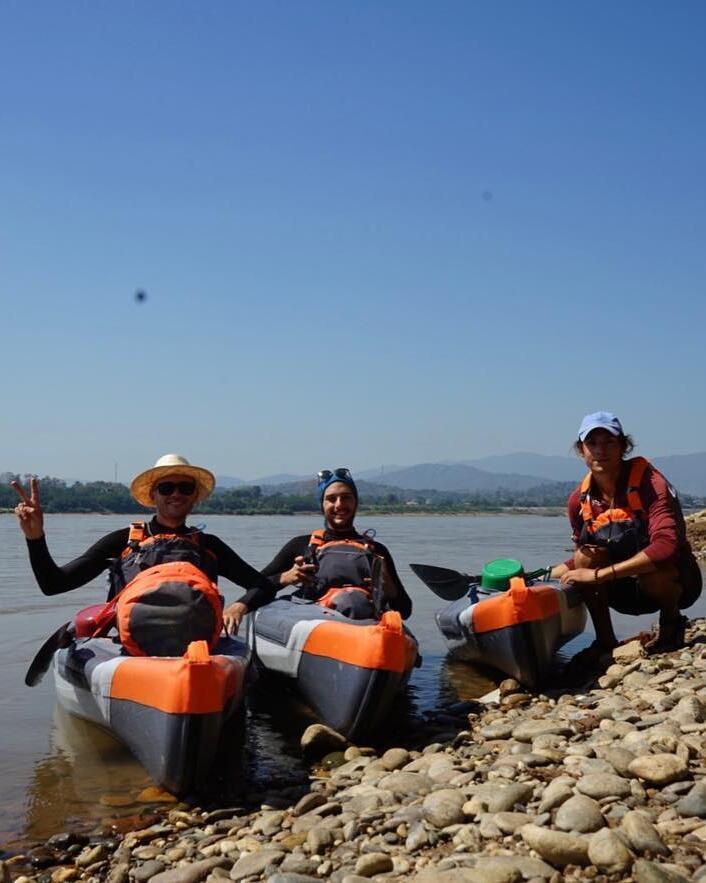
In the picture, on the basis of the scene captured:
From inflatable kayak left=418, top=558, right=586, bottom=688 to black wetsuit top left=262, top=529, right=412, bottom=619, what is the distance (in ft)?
2.00

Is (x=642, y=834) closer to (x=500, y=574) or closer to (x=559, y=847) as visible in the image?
(x=559, y=847)

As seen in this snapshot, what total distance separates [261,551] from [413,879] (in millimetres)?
24477

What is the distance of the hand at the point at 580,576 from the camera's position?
22.0ft

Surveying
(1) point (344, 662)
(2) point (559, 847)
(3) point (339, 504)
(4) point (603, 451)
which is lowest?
(2) point (559, 847)

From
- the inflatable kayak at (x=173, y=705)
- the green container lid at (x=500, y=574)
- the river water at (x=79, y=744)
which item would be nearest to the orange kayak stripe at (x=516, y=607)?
the green container lid at (x=500, y=574)

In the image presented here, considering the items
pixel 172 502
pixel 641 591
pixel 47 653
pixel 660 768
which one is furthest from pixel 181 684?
pixel 641 591

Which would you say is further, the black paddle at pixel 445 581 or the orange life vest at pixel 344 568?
the black paddle at pixel 445 581

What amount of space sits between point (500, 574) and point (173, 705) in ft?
12.1

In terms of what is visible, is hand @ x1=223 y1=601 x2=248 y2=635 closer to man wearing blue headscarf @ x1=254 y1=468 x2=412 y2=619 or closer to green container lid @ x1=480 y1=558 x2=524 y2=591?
man wearing blue headscarf @ x1=254 y1=468 x2=412 y2=619

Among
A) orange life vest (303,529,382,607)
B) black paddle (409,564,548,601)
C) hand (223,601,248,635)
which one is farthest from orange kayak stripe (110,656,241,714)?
black paddle (409,564,548,601)

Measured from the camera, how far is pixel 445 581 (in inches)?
340

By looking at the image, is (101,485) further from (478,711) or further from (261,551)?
(478,711)

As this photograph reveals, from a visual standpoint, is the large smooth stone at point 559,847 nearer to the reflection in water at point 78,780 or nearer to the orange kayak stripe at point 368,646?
the orange kayak stripe at point 368,646

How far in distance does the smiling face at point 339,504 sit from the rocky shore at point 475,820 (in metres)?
1.98
